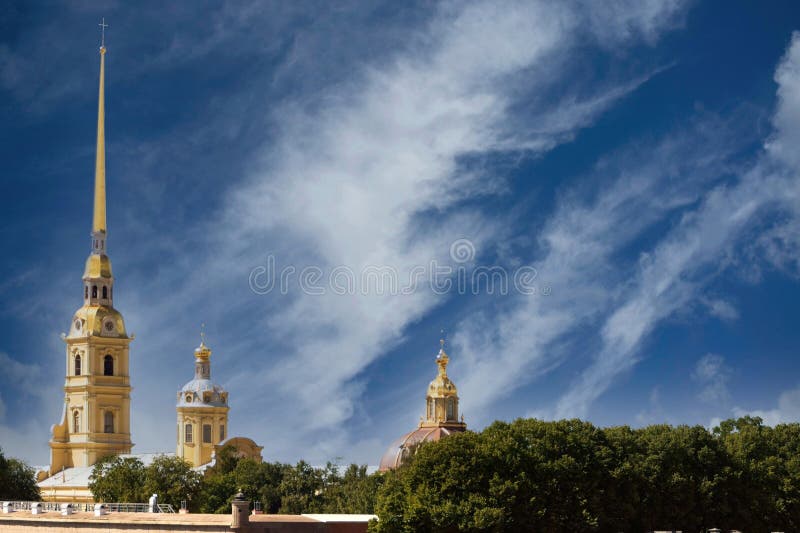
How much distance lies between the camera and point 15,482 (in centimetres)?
10381

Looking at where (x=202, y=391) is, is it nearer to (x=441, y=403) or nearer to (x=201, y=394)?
(x=201, y=394)

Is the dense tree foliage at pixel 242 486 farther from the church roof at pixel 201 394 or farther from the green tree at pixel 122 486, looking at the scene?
the church roof at pixel 201 394

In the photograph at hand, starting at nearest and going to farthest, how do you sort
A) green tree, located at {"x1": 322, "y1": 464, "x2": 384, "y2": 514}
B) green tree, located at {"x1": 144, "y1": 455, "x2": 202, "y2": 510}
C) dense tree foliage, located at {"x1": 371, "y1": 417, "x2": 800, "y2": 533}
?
dense tree foliage, located at {"x1": 371, "y1": 417, "x2": 800, "y2": 533}, green tree, located at {"x1": 322, "y1": 464, "x2": 384, "y2": 514}, green tree, located at {"x1": 144, "y1": 455, "x2": 202, "y2": 510}

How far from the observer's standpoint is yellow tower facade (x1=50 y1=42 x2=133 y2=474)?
14038 cm

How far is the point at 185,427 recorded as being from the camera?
452 ft

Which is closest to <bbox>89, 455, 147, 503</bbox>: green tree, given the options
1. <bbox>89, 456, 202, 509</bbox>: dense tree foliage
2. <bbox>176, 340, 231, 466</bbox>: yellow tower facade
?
<bbox>89, 456, 202, 509</bbox>: dense tree foliage

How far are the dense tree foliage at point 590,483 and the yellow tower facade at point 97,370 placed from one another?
73537 millimetres

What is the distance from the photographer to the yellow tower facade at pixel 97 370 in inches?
5527

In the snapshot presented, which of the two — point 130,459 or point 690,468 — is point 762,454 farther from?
point 130,459

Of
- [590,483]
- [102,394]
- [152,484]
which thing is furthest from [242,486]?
[102,394]

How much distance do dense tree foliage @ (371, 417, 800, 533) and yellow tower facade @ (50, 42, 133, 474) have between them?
241ft

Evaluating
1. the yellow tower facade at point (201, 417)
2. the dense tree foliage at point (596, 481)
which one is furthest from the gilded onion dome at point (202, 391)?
the dense tree foliage at point (596, 481)

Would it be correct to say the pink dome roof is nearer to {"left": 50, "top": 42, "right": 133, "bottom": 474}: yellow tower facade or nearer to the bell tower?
the bell tower

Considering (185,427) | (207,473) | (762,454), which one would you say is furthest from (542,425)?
(185,427)
